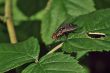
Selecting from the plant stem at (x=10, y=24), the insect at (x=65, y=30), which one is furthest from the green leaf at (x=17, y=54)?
the plant stem at (x=10, y=24)

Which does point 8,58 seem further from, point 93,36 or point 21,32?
point 21,32

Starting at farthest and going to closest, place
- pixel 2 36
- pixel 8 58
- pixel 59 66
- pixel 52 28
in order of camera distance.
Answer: pixel 2 36 → pixel 52 28 → pixel 8 58 → pixel 59 66

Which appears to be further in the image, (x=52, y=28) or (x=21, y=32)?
(x=21, y=32)

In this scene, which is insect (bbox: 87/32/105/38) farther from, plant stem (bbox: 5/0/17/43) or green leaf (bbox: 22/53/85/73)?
plant stem (bbox: 5/0/17/43)

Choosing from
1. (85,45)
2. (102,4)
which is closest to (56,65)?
(85,45)

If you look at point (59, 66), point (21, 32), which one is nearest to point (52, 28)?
point (59, 66)

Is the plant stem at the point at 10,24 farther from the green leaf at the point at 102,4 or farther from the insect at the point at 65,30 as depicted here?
the green leaf at the point at 102,4
